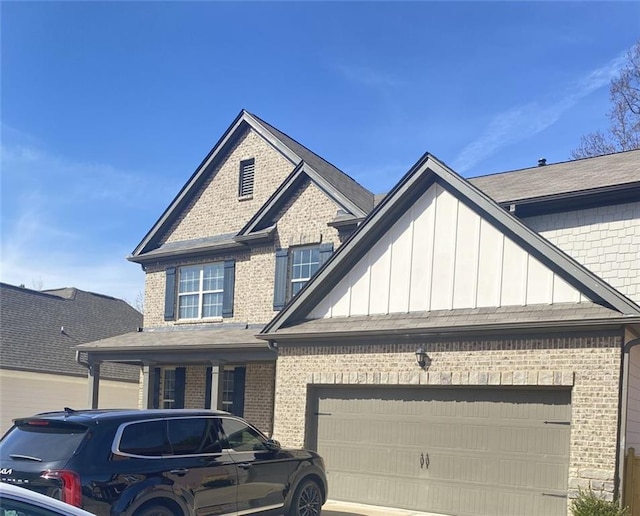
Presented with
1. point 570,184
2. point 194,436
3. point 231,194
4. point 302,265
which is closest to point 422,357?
point 194,436

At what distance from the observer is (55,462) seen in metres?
7.28

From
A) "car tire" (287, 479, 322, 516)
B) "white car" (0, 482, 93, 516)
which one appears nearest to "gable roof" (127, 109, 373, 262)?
"car tire" (287, 479, 322, 516)

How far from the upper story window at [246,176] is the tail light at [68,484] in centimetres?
1334

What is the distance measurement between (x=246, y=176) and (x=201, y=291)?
3612mm

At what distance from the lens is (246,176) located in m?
20.1

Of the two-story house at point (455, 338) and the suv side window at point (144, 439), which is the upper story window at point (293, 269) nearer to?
the two-story house at point (455, 338)

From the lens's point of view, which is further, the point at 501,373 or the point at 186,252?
the point at 186,252

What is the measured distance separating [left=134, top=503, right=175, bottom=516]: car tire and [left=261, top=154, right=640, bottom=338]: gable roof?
6.28 m

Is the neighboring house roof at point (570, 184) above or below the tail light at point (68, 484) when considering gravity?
above

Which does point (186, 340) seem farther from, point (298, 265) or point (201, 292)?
point (298, 265)

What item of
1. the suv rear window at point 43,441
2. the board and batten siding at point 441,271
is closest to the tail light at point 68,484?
the suv rear window at point 43,441

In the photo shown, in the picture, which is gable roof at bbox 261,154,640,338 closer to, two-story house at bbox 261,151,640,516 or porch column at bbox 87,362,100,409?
two-story house at bbox 261,151,640,516

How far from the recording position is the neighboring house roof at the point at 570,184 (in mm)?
13172

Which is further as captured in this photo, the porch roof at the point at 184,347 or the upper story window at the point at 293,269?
the upper story window at the point at 293,269
